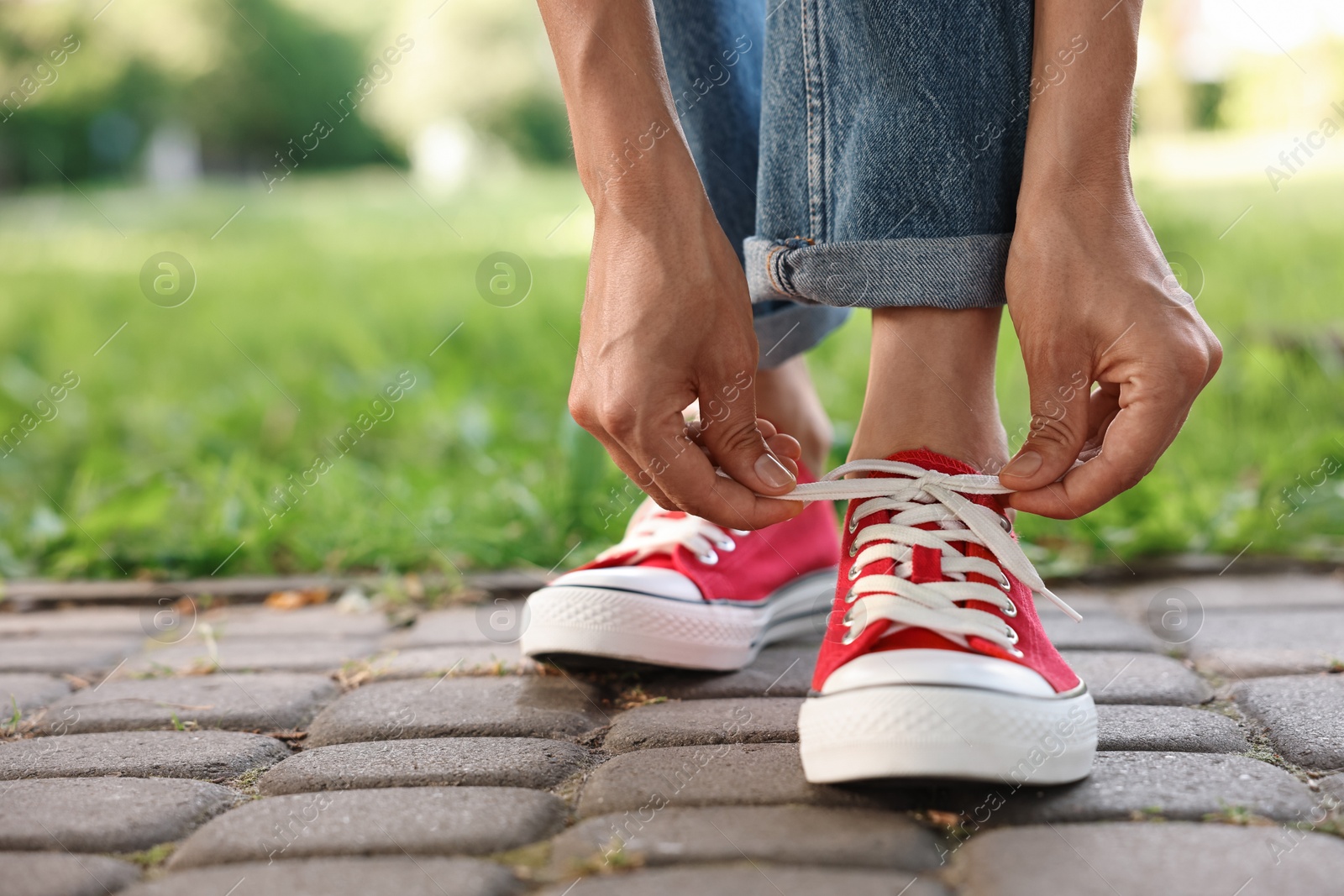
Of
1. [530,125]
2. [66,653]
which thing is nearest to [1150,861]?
[66,653]

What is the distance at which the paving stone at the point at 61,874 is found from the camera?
2.83ft

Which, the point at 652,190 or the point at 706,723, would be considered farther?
the point at 706,723

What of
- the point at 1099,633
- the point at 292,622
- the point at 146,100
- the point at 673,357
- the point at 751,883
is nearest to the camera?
the point at 751,883

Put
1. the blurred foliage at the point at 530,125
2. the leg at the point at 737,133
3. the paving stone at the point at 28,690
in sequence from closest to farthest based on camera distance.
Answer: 1. the paving stone at the point at 28,690
2. the leg at the point at 737,133
3. the blurred foliage at the point at 530,125

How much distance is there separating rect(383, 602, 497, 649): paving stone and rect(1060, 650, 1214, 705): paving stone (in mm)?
843

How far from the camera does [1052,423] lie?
42.9 inches

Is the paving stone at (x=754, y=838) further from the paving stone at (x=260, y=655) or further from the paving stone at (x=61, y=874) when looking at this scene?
the paving stone at (x=260, y=655)

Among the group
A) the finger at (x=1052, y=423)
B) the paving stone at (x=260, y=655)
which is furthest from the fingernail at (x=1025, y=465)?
the paving stone at (x=260, y=655)

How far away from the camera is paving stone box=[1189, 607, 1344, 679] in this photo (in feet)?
4.54

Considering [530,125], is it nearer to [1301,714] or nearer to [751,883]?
[1301,714]

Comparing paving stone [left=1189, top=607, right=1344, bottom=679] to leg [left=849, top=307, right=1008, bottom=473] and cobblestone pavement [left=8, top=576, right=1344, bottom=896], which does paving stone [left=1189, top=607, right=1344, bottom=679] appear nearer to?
cobblestone pavement [left=8, top=576, right=1344, bottom=896]

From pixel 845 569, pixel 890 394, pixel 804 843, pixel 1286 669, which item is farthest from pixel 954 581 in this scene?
pixel 1286 669

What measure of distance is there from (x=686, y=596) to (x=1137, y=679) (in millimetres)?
589

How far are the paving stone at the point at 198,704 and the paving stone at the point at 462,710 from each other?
0.20ft
